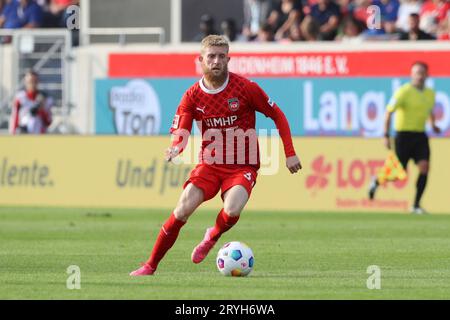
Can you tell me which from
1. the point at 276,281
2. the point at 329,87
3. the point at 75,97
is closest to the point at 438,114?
the point at 329,87

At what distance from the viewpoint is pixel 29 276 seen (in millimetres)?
12570

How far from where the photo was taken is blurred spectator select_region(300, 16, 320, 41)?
2755cm

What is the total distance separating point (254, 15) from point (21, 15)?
5.46 metres

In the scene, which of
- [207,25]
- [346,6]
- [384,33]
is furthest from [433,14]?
[207,25]

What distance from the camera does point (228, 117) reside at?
1301cm

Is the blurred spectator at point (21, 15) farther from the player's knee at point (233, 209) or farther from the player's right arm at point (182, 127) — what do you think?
the player's knee at point (233, 209)

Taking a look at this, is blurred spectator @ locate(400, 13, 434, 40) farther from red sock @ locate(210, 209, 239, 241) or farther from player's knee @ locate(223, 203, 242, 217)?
player's knee @ locate(223, 203, 242, 217)

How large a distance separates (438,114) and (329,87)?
231cm

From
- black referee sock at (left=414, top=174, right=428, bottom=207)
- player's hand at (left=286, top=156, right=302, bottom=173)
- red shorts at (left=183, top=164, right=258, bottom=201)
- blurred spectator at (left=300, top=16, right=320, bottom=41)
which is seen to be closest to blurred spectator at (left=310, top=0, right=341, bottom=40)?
blurred spectator at (left=300, top=16, right=320, bottom=41)

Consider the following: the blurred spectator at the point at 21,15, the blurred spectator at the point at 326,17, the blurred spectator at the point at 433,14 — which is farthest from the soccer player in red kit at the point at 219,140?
the blurred spectator at the point at 21,15

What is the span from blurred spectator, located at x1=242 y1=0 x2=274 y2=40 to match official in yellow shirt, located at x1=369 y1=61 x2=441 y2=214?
21.8 feet

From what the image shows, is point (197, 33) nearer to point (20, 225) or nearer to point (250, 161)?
point (20, 225)

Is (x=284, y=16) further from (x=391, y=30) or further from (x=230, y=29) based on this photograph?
(x=391, y=30)

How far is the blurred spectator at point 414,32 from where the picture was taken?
26.3 meters
